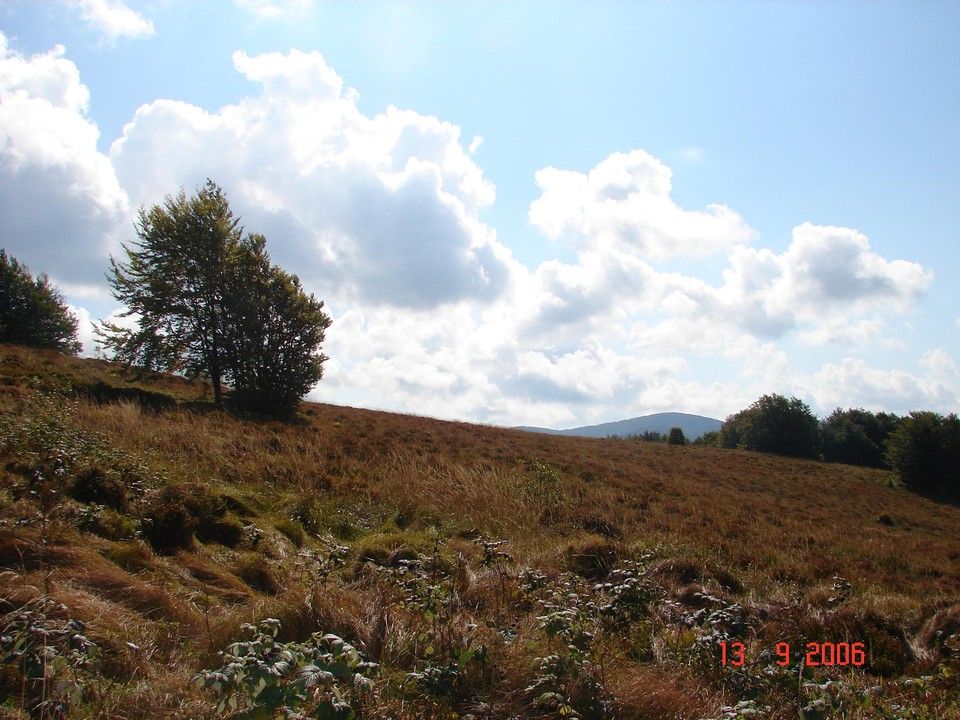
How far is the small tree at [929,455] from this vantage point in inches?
1639

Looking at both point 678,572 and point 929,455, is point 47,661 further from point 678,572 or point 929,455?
point 929,455

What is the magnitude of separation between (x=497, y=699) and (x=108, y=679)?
195cm

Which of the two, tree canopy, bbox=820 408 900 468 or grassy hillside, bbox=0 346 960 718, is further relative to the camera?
tree canopy, bbox=820 408 900 468

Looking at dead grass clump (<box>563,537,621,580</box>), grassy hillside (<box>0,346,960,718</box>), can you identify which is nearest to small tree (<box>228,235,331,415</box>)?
grassy hillside (<box>0,346,960,718</box>)

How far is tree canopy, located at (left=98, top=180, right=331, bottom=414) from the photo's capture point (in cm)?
2047

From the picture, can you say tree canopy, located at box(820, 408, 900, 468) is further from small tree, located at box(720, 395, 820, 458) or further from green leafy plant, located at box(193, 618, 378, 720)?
green leafy plant, located at box(193, 618, 378, 720)

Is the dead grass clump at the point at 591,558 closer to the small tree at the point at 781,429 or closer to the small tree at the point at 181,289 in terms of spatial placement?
the small tree at the point at 181,289

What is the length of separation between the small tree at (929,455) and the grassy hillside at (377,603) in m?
42.6

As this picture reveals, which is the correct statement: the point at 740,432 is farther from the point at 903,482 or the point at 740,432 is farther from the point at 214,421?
the point at 214,421

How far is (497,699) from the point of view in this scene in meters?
2.83

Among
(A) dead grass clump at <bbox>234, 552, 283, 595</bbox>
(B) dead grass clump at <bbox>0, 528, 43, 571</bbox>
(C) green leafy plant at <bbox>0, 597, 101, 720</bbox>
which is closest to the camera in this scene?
(C) green leafy plant at <bbox>0, 597, 101, 720</bbox>

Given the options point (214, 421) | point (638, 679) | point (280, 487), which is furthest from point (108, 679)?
point (214, 421)

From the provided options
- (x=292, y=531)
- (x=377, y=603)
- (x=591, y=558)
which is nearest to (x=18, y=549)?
(x=377, y=603)
